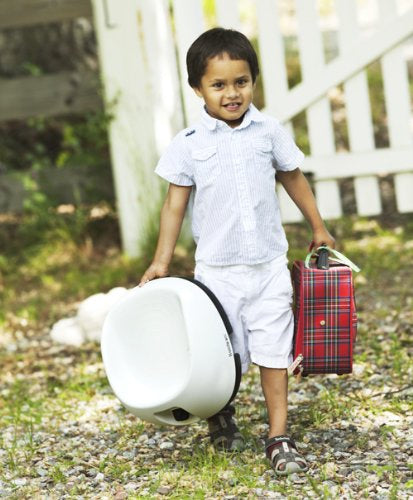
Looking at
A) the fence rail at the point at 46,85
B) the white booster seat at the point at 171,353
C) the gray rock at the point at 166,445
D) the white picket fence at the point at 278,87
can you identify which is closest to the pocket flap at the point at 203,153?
the white booster seat at the point at 171,353

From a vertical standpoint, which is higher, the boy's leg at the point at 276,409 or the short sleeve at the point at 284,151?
the short sleeve at the point at 284,151

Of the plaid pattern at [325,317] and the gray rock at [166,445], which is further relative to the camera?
the gray rock at [166,445]

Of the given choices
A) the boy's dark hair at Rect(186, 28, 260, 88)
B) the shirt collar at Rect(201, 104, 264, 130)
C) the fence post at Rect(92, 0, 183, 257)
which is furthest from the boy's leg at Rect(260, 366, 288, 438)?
the fence post at Rect(92, 0, 183, 257)

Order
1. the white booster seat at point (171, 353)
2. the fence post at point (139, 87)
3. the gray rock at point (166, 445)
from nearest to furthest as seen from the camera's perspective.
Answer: the white booster seat at point (171, 353) < the gray rock at point (166, 445) < the fence post at point (139, 87)

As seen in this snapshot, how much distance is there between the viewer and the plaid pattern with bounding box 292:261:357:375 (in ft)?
9.18

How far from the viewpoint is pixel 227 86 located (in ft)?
9.02

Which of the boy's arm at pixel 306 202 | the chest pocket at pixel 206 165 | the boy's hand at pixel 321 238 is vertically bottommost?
the boy's hand at pixel 321 238

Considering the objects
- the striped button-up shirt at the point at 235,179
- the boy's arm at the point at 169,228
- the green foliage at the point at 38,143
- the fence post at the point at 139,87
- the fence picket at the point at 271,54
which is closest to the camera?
the striped button-up shirt at the point at 235,179

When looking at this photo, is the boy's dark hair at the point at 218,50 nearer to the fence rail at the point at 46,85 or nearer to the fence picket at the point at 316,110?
the fence picket at the point at 316,110

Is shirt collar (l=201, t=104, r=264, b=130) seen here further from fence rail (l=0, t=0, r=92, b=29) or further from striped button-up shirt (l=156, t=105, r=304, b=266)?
fence rail (l=0, t=0, r=92, b=29)

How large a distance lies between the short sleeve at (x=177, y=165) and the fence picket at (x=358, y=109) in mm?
2438

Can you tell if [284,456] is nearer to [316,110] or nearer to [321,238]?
[321,238]

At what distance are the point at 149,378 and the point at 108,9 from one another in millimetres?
2954

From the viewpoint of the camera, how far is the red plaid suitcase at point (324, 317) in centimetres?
280
